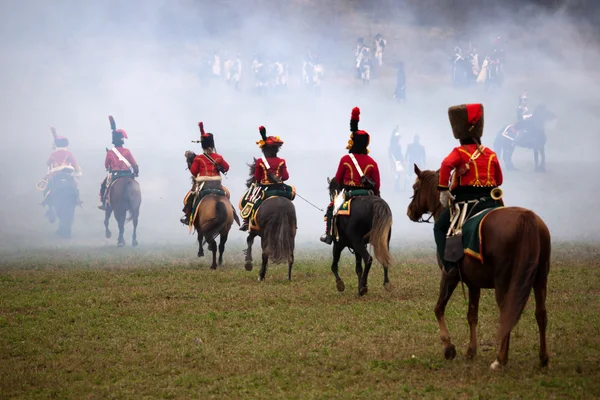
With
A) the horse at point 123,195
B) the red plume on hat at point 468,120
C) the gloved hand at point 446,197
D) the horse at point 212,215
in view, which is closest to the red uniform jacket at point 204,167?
the horse at point 212,215

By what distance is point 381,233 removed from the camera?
13.9m

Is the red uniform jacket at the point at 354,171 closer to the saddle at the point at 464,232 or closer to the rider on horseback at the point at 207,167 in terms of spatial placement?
the saddle at the point at 464,232

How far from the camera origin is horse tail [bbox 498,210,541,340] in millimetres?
8219

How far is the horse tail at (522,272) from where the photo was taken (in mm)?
8219

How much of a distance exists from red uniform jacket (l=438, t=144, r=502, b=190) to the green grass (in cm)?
198

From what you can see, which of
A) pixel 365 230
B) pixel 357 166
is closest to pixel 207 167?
pixel 357 166

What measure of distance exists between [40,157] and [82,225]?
502 inches

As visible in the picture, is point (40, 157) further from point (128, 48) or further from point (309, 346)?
point (309, 346)

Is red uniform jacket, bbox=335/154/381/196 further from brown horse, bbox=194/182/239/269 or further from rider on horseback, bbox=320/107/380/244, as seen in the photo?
brown horse, bbox=194/182/239/269

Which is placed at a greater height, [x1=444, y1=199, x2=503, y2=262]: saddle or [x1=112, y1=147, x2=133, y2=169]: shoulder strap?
[x1=112, y1=147, x2=133, y2=169]: shoulder strap

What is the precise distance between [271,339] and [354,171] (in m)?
4.48

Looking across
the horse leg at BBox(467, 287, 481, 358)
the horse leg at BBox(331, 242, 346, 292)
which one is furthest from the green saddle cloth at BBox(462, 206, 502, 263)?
the horse leg at BBox(331, 242, 346, 292)

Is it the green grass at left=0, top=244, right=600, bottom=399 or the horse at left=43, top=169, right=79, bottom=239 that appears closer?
the green grass at left=0, top=244, right=600, bottom=399

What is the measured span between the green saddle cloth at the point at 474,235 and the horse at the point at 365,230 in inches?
186
